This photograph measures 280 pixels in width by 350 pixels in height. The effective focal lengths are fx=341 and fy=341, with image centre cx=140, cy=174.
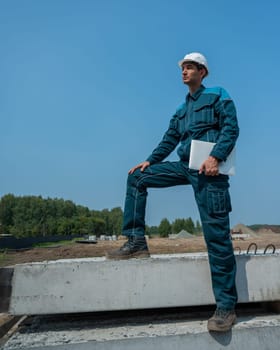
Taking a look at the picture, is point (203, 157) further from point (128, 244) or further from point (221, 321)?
point (221, 321)

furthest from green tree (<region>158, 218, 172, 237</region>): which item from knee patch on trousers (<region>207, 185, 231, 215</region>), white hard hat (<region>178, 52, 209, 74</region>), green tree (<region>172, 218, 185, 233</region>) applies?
knee patch on trousers (<region>207, 185, 231, 215</region>)

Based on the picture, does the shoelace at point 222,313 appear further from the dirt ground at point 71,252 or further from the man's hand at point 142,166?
the dirt ground at point 71,252

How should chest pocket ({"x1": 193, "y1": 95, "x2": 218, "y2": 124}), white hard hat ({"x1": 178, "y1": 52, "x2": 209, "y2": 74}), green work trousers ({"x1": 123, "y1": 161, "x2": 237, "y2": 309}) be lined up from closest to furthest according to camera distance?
green work trousers ({"x1": 123, "y1": 161, "x2": 237, "y2": 309}), chest pocket ({"x1": 193, "y1": 95, "x2": 218, "y2": 124}), white hard hat ({"x1": 178, "y1": 52, "x2": 209, "y2": 74})

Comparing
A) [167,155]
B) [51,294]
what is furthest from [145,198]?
[51,294]

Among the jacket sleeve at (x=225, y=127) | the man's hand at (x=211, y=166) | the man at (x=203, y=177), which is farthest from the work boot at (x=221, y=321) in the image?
the jacket sleeve at (x=225, y=127)

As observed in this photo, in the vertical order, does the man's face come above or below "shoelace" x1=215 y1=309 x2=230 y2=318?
above

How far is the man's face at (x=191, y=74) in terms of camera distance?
Result: 2910 mm

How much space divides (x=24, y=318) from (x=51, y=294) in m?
0.78

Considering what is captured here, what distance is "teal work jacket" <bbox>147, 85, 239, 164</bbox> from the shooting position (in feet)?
8.56

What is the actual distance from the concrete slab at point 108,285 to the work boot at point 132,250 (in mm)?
179

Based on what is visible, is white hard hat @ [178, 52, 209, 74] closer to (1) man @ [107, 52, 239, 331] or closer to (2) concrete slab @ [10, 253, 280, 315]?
(1) man @ [107, 52, 239, 331]

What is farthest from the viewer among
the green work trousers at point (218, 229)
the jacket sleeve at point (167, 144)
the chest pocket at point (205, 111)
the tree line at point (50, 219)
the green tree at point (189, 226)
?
the green tree at point (189, 226)

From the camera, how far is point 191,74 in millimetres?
2910

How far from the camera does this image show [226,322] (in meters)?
2.42
